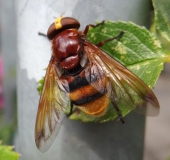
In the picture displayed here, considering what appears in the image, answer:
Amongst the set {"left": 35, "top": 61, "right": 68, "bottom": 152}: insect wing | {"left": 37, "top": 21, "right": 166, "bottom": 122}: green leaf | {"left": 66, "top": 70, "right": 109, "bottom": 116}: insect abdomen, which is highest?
{"left": 37, "top": 21, "right": 166, "bottom": 122}: green leaf

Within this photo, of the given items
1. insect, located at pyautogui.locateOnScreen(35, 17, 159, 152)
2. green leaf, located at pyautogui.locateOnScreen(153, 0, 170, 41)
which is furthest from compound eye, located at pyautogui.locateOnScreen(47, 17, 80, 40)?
green leaf, located at pyautogui.locateOnScreen(153, 0, 170, 41)

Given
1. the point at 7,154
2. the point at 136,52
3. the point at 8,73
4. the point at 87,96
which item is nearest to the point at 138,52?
the point at 136,52

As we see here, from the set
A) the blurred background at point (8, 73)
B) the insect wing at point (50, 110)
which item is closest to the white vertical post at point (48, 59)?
the insect wing at point (50, 110)

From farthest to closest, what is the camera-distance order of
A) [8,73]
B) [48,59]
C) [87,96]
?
1. [8,73]
2. [87,96]
3. [48,59]

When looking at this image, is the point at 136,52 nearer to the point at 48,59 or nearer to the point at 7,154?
the point at 48,59

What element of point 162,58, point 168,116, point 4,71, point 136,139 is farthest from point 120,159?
point 168,116

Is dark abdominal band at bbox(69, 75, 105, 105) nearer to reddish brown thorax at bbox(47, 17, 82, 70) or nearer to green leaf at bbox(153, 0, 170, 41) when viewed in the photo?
reddish brown thorax at bbox(47, 17, 82, 70)

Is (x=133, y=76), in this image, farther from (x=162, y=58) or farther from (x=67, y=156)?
(x=67, y=156)
